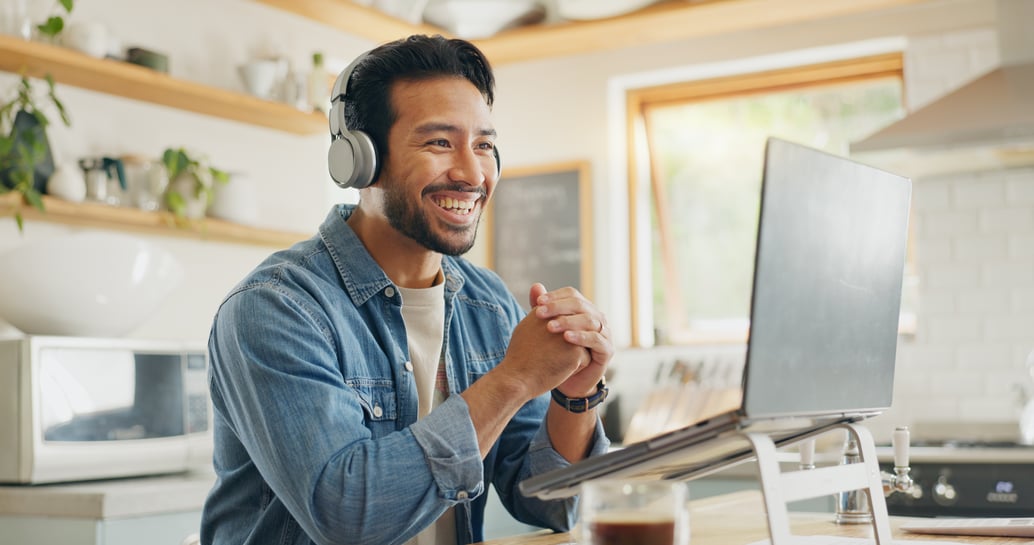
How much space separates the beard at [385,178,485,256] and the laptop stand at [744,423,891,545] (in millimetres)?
691

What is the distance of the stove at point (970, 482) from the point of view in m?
3.20

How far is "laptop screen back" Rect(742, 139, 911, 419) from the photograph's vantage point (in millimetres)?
1083

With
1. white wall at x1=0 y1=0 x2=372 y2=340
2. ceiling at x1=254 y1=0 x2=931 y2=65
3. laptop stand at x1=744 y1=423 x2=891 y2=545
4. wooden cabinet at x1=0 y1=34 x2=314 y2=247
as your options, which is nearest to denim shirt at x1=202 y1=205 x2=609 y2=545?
laptop stand at x1=744 y1=423 x2=891 y2=545

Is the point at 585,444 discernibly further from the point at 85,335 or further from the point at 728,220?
the point at 728,220

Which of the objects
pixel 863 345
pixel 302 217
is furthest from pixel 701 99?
pixel 863 345

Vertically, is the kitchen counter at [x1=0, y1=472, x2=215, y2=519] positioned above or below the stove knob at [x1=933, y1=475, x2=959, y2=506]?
above

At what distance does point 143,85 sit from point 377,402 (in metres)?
1.92

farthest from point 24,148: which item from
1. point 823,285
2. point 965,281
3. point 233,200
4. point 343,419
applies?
point 965,281

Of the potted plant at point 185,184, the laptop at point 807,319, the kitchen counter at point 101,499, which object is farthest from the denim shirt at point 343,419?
the potted plant at point 185,184

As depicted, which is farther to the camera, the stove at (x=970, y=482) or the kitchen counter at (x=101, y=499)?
the stove at (x=970, y=482)

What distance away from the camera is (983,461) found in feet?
10.6

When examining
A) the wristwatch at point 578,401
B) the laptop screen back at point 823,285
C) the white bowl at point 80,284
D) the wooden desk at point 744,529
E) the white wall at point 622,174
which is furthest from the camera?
the white wall at point 622,174

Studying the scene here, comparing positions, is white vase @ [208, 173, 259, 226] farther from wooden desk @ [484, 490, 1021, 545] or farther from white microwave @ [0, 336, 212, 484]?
wooden desk @ [484, 490, 1021, 545]

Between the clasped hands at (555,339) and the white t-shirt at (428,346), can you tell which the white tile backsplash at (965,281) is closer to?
the white t-shirt at (428,346)
